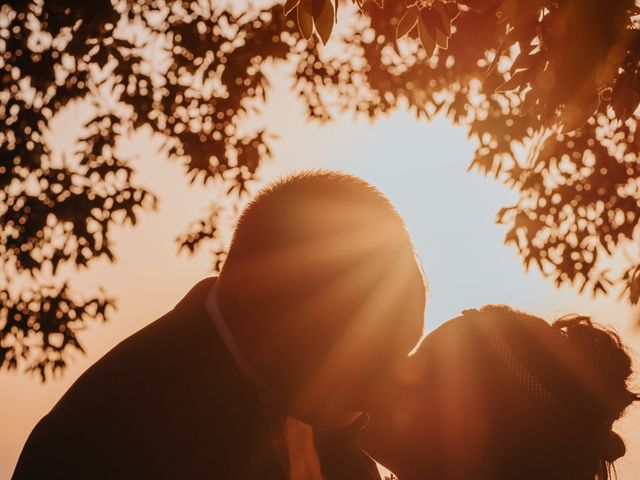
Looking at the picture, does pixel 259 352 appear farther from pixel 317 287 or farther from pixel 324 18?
pixel 324 18

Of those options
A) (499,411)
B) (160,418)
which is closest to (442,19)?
(160,418)

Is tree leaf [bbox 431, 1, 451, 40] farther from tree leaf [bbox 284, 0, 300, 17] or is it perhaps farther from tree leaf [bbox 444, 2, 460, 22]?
tree leaf [bbox 284, 0, 300, 17]

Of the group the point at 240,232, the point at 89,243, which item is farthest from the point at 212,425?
the point at 89,243

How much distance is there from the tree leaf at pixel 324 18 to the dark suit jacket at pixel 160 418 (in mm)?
921

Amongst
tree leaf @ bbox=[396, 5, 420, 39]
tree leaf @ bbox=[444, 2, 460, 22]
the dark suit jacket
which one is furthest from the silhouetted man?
tree leaf @ bbox=[444, 2, 460, 22]

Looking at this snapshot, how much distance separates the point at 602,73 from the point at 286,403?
1351 mm

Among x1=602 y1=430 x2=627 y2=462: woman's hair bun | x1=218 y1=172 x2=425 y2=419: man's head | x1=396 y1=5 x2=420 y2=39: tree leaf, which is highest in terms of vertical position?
x1=396 y1=5 x2=420 y2=39: tree leaf

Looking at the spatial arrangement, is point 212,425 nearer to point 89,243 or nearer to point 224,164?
point 89,243

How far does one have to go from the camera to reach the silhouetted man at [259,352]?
1600 mm

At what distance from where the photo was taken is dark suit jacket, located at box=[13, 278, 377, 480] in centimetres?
156

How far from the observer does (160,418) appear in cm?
164

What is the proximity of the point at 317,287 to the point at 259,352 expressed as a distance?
259 millimetres

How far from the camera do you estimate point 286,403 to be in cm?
184

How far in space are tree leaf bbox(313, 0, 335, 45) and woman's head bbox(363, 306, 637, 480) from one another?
1526 mm
